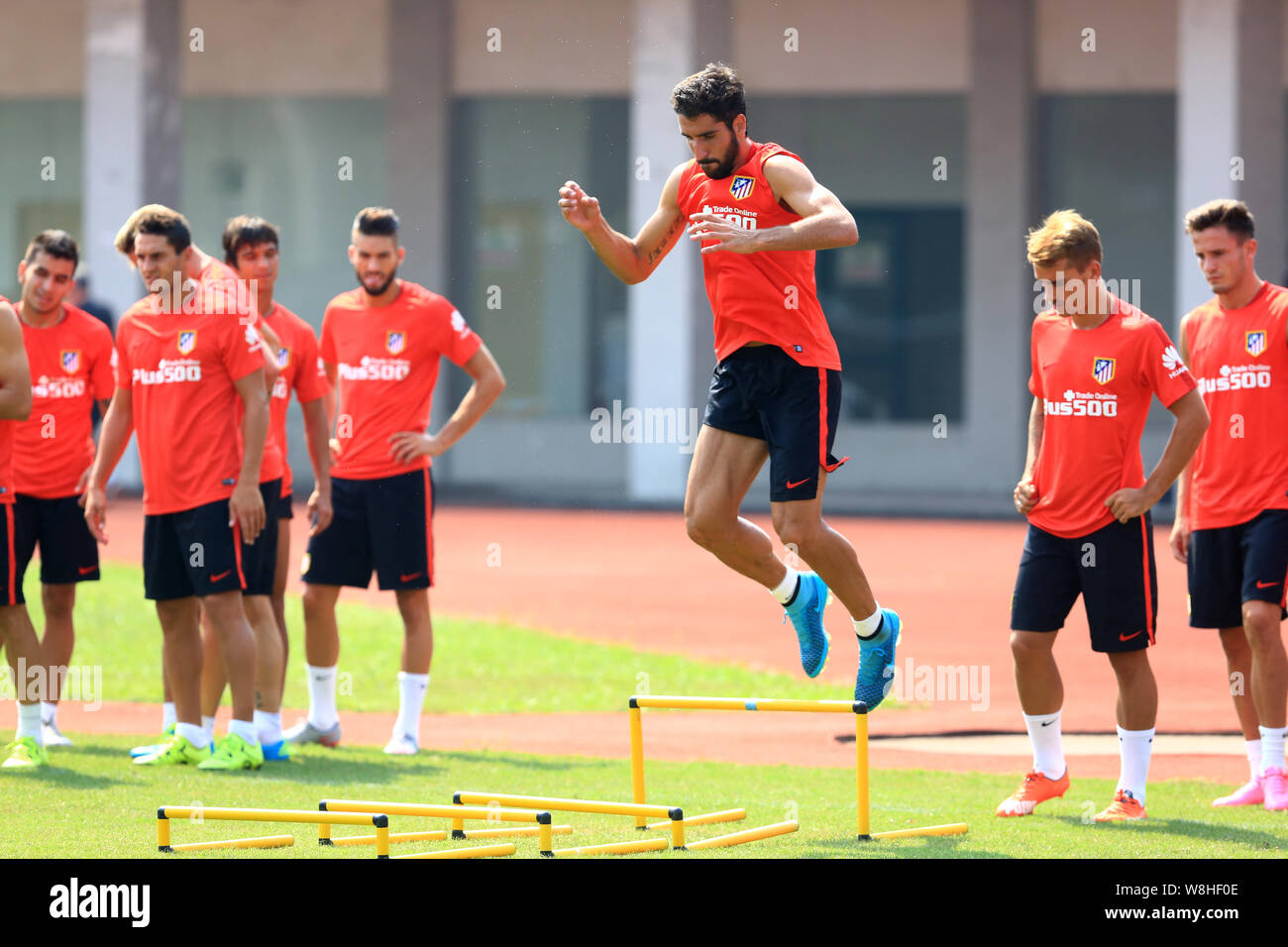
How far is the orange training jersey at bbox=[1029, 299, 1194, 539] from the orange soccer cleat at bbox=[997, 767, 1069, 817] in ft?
3.44

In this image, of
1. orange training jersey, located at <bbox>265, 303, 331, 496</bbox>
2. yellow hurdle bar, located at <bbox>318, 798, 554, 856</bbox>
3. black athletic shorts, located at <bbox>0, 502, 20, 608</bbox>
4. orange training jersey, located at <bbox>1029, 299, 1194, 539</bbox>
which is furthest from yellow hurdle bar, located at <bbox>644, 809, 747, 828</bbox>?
orange training jersey, located at <bbox>265, 303, 331, 496</bbox>

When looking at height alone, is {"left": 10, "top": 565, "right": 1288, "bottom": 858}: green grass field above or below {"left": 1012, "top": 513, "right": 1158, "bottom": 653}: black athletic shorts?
below

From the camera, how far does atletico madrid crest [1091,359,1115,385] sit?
6879 mm

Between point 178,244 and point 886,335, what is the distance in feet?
64.8

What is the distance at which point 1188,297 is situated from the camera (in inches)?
906

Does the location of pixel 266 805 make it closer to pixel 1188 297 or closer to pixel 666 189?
pixel 666 189

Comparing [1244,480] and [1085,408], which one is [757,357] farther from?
[1244,480]

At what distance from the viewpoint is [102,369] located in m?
8.95

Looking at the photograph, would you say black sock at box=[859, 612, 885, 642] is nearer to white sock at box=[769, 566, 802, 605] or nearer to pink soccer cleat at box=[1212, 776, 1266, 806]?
white sock at box=[769, 566, 802, 605]

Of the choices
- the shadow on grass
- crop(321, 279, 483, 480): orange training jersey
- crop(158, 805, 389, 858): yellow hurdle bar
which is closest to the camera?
crop(158, 805, 389, 858): yellow hurdle bar

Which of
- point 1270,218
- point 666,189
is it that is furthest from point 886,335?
point 666,189

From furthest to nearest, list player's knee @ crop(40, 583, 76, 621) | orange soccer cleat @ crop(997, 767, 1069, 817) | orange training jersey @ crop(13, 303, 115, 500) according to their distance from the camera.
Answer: player's knee @ crop(40, 583, 76, 621)
orange training jersey @ crop(13, 303, 115, 500)
orange soccer cleat @ crop(997, 767, 1069, 817)

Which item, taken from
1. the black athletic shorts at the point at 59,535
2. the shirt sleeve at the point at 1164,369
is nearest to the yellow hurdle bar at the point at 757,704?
the shirt sleeve at the point at 1164,369

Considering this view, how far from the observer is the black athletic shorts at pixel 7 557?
791 cm
